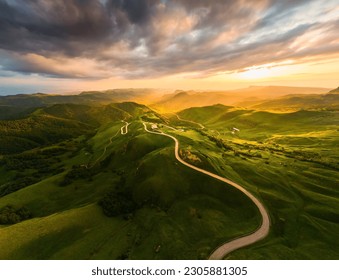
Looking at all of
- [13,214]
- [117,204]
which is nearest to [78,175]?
[13,214]

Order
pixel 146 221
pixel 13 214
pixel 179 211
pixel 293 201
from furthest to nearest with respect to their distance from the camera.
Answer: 1. pixel 13 214
2. pixel 293 201
3. pixel 179 211
4. pixel 146 221

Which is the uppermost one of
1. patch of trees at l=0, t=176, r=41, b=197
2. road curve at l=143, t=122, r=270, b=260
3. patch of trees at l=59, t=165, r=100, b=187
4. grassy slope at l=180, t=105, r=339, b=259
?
road curve at l=143, t=122, r=270, b=260

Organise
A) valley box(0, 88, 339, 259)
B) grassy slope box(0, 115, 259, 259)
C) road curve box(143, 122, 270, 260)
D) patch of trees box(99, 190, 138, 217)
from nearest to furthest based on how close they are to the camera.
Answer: road curve box(143, 122, 270, 260), valley box(0, 88, 339, 259), grassy slope box(0, 115, 259, 259), patch of trees box(99, 190, 138, 217)

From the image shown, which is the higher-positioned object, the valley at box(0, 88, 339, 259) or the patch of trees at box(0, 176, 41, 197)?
the valley at box(0, 88, 339, 259)

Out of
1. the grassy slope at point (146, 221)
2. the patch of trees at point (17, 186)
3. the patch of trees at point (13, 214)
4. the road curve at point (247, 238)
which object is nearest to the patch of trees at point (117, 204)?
the grassy slope at point (146, 221)

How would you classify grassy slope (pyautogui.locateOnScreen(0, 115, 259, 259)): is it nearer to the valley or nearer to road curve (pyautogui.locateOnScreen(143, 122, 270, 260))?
the valley

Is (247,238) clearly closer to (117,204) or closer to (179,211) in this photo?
(179,211)

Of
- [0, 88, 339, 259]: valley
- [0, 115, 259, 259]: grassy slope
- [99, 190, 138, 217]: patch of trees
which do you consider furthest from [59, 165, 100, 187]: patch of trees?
[99, 190, 138, 217]: patch of trees
